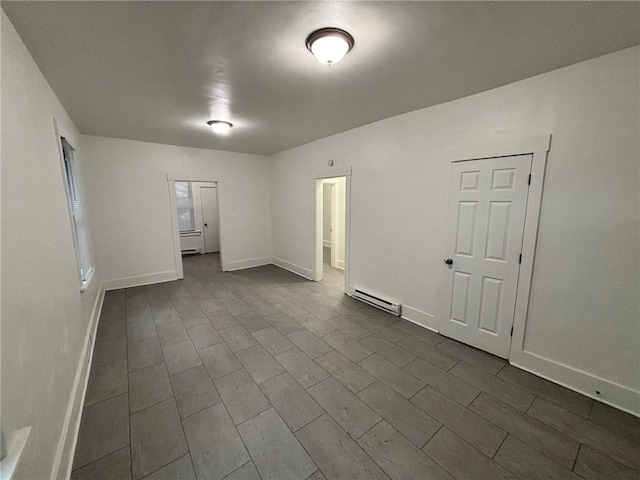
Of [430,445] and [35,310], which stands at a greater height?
[35,310]

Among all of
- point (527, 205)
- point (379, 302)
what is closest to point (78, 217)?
point (379, 302)

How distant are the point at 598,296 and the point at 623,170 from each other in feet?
3.11

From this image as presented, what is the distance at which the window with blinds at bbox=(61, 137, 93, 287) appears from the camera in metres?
2.74

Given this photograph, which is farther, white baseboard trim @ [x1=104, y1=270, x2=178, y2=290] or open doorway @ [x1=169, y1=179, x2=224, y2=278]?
open doorway @ [x1=169, y1=179, x2=224, y2=278]

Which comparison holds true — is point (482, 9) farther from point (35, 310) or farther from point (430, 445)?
point (35, 310)

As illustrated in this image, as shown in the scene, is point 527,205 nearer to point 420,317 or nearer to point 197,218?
point 420,317

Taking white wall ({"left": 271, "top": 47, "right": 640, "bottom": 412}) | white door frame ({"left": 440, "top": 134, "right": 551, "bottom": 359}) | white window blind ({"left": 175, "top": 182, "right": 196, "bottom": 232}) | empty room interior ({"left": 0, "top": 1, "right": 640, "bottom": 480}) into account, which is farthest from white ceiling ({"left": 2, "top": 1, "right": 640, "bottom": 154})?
white window blind ({"left": 175, "top": 182, "right": 196, "bottom": 232})

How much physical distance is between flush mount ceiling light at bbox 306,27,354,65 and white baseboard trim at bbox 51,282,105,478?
9.12 ft

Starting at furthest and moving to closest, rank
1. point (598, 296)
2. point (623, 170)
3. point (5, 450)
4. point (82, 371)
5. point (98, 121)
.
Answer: point (98, 121) → point (82, 371) → point (598, 296) → point (623, 170) → point (5, 450)


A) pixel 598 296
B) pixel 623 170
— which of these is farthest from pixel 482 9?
pixel 598 296

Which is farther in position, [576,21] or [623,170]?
[623,170]

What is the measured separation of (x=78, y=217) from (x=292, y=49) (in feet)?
10.3

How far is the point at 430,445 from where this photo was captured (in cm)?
163

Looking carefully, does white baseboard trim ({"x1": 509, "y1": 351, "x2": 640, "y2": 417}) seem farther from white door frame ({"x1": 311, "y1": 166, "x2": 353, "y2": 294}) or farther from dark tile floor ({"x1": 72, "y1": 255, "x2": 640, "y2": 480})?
white door frame ({"x1": 311, "y1": 166, "x2": 353, "y2": 294})
